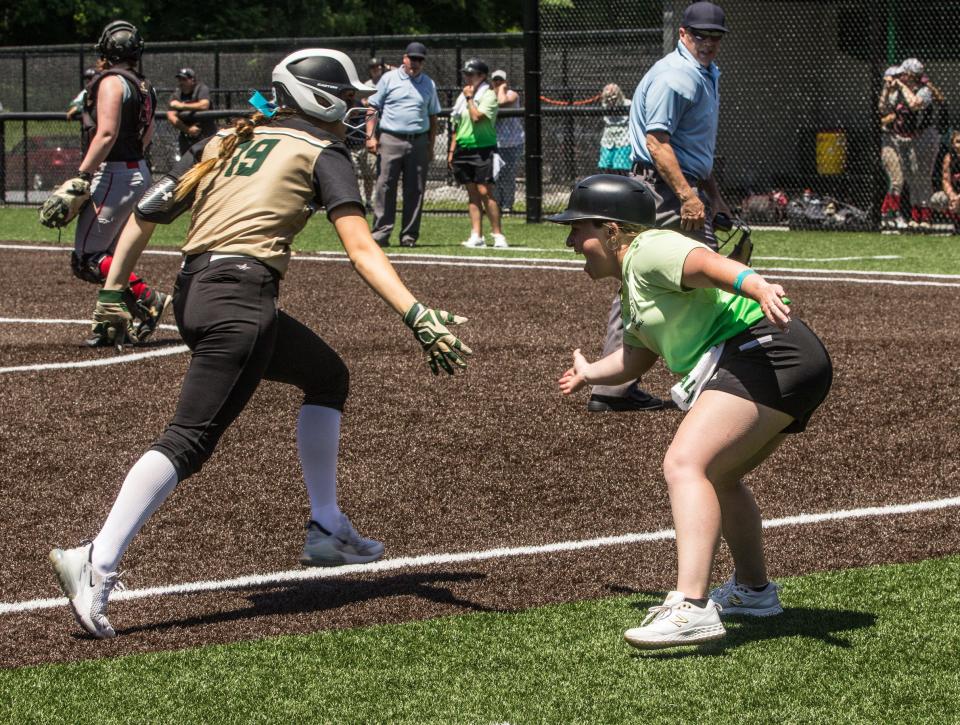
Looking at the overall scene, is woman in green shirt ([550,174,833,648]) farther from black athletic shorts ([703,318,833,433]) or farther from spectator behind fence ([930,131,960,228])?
spectator behind fence ([930,131,960,228])

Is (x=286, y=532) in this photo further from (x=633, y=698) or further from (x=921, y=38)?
(x=921, y=38)

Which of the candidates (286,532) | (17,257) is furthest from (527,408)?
(17,257)

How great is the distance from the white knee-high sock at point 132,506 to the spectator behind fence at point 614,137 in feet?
47.7

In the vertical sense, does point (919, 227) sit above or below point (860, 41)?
below

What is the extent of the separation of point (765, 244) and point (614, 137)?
2.89m

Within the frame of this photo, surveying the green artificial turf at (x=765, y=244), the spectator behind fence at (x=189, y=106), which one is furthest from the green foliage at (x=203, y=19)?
the green artificial turf at (x=765, y=244)

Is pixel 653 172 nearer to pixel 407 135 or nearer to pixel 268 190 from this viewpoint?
pixel 268 190

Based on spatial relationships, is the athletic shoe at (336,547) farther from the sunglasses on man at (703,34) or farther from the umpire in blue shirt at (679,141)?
the sunglasses on man at (703,34)

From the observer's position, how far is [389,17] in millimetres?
44312

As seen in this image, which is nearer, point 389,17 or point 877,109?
point 877,109

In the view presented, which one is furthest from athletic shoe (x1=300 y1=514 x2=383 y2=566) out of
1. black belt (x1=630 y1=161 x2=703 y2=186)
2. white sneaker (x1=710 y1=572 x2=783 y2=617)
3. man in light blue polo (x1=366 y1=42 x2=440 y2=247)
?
man in light blue polo (x1=366 y1=42 x2=440 y2=247)

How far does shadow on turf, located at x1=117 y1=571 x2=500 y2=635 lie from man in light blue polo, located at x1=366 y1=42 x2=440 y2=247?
11.9 m

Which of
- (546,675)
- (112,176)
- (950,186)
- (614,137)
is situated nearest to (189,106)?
(614,137)

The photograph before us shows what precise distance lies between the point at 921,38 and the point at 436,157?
912 centimetres
